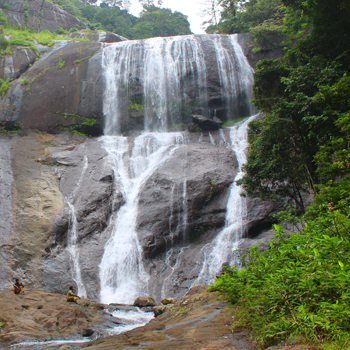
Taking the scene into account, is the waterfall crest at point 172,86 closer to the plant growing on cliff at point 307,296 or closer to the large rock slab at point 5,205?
the large rock slab at point 5,205

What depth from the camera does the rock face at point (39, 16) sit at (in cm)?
3712

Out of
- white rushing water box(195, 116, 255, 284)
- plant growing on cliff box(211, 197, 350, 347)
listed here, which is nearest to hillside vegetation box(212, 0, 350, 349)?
plant growing on cliff box(211, 197, 350, 347)

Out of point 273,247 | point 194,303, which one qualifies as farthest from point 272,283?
point 194,303

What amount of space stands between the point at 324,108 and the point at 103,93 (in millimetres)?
19852

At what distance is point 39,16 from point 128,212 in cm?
3482

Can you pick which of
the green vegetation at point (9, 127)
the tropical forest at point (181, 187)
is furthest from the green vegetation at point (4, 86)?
the green vegetation at point (9, 127)

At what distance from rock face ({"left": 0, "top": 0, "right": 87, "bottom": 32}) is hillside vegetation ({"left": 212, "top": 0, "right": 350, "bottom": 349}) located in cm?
3575

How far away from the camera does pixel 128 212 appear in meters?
16.7

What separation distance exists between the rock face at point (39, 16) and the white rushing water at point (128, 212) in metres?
25.2

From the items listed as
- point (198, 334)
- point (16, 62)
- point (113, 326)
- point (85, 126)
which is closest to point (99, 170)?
point (85, 126)

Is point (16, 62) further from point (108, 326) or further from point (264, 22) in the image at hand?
point (108, 326)

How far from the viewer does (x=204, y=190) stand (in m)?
16.6

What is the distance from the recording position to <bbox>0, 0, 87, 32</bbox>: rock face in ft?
122

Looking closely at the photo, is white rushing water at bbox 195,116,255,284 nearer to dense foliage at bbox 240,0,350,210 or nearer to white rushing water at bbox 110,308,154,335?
dense foliage at bbox 240,0,350,210
